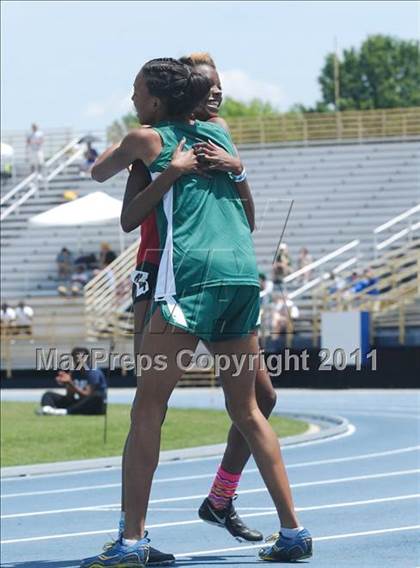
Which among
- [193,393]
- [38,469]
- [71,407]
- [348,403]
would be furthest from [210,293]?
[193,393]

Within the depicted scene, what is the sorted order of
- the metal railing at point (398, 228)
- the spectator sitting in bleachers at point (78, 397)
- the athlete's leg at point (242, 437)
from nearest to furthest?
the athlete's leg at point (242, 437), the spectator sitting in bleachers at point (78, 397), the metal railing at point (398, 228)

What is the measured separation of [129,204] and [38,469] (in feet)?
29.1

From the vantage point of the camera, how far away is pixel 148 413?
588cm

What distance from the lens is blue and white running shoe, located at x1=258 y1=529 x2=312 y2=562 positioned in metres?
6.12

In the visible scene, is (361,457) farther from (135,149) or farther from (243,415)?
(135,149)

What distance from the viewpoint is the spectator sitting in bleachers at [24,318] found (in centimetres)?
3459

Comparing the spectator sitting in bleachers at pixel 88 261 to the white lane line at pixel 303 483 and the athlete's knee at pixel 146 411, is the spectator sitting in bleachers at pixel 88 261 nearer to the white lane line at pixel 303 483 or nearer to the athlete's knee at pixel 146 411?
the white lane line at pixel 303 483

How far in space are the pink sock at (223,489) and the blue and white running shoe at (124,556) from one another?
88 cm

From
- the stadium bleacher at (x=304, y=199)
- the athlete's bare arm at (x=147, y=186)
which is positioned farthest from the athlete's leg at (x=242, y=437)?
Answer: the stadium bleacher at (x=304, y=199)

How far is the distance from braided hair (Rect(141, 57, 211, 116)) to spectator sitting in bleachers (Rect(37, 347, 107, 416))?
15596mm

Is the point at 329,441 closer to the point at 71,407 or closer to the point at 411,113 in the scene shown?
the point at 71,407

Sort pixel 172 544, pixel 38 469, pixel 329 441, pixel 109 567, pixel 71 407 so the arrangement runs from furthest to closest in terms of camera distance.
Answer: pixel 71 407 < pixel 329 441 < pixel 38 469 < pixel 172 544 < pixel 109 567

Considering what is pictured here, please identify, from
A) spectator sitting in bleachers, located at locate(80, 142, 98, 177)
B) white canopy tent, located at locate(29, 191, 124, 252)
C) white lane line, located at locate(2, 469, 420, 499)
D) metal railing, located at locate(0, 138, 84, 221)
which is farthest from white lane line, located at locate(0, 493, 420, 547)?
spectator sitting in bleachers, located at locate(80, 142, 98, 177)

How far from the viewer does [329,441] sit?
16.8 meters
